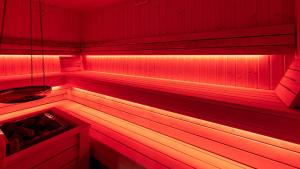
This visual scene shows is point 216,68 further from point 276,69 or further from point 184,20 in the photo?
point 184,20

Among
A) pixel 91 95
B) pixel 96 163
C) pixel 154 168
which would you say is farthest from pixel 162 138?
pixel 91 95

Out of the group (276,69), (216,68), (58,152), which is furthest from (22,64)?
(276,69)

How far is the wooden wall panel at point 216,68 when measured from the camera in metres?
2.00

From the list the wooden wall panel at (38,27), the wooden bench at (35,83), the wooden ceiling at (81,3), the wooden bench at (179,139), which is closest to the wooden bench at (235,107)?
the wooden bench at (179,139)

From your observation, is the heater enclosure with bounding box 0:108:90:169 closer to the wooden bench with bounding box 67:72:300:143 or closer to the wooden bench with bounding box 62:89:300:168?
the wooden bench with bounding box 62:89:300:168

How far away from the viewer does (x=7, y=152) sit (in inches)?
54.4

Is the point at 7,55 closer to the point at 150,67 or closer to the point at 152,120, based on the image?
the point at 150,67

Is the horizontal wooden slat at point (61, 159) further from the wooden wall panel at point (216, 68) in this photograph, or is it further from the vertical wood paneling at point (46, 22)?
the vertical wood paneling at point (46, 22)

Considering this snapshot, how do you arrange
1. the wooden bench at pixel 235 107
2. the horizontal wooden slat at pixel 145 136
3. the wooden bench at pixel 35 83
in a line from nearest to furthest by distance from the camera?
the wooden bench at pixel 235 107
the horizontal wooden slat at pixel 145 136
the wooden bench at pixel 35 83

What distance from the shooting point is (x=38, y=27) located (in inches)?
141

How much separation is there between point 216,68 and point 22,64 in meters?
3.57

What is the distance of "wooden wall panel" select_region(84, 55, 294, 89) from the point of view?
2000 mm

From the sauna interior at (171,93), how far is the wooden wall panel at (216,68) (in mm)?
12

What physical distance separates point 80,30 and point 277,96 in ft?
→ 13.5
